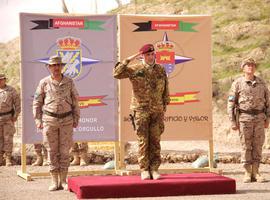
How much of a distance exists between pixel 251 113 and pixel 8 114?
6266 millimetres

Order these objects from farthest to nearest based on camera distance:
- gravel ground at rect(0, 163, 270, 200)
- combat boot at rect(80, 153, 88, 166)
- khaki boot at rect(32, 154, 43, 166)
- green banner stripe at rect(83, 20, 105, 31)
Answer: khaki boot at rect(32, 154, 43, 166), combat boot at rect(80, 153, 88, 166), green banner stripe at rect(83, 20, 105, 31), gravel ground at rect(0, 163, 270, 200)

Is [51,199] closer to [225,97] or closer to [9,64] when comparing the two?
[225,97]

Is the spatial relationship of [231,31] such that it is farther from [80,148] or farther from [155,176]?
[155,176]

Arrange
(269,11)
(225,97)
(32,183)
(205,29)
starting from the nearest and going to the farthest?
(32,183) → (205,29) → (225,97) → (269,11)

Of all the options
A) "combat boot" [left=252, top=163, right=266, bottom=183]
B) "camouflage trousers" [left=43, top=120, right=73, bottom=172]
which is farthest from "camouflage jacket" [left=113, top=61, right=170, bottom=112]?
"combat boot" [left=252, top=163, right=266, bottom=183]

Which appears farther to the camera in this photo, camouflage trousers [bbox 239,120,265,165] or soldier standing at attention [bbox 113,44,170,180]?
camouflage trousers [bbox 239,120,265,165]

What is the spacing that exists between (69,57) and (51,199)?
3.56m

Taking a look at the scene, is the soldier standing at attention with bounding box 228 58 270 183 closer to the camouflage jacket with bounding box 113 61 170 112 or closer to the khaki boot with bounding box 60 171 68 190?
the camouflage jacket with bounding box 113 61 170 112

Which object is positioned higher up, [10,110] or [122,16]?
[122,16]

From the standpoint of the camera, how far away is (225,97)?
26109 mm

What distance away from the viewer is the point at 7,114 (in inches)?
674

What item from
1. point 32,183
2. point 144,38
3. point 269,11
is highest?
point 269,11

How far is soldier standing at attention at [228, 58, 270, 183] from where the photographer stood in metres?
12.8

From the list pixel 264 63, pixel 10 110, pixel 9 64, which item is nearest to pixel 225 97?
pixel 264 63
